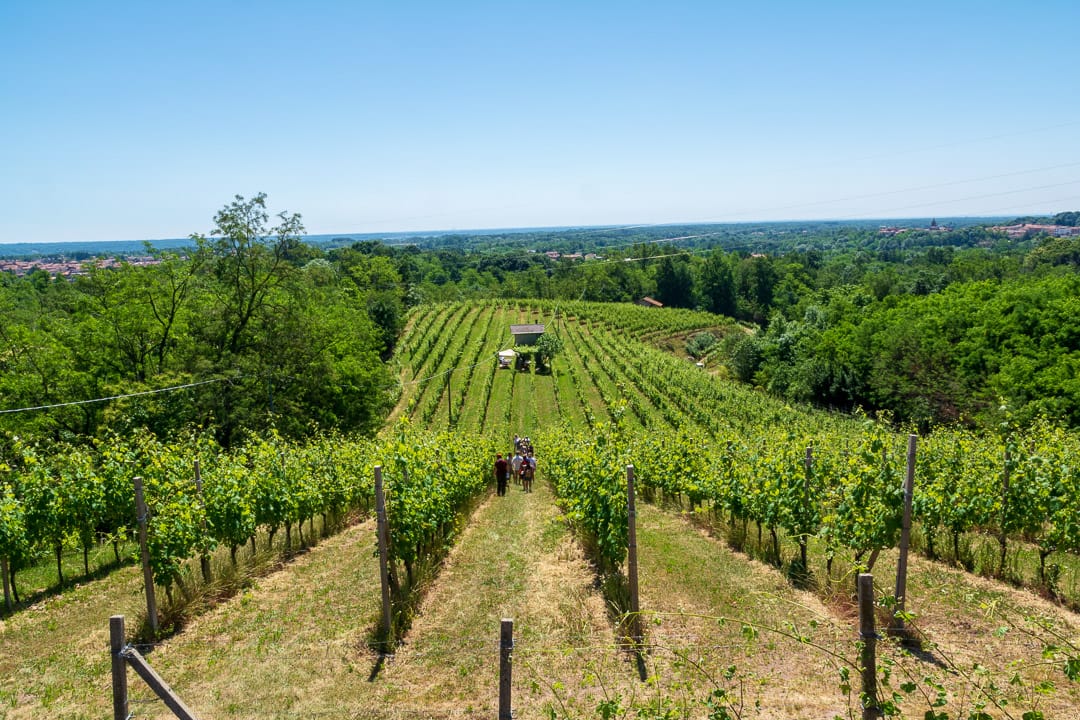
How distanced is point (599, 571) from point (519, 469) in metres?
11.2

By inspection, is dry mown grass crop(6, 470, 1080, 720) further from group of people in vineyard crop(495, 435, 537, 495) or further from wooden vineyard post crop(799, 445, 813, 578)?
group of people in vineyard crop(495, 435, 537, 495)

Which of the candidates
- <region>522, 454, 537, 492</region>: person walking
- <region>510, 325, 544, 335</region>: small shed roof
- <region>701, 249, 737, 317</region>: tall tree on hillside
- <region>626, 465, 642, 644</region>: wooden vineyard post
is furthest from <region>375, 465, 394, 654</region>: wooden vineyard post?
<region>701, 249, 737, 317</region>: tall tree on hillside

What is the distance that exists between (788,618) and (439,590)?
15.6ft

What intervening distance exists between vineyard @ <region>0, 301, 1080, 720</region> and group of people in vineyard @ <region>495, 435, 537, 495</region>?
437 centimetres

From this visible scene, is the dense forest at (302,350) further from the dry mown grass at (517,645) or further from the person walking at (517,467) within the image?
the dry mown grass at (517,645)

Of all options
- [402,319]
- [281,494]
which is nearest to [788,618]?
[281,494]

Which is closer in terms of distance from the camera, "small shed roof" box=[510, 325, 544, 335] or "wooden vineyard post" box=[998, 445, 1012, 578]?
"wooden vineyard post" box=[998, 445, 1012, 578]

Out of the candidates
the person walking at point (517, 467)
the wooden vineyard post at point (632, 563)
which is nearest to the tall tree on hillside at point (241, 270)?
the person walking at point (517, 467)

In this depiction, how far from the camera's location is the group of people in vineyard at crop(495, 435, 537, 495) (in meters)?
18.3

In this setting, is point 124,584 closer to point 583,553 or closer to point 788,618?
point 583,553

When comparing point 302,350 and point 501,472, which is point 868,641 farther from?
Result: point 302,350

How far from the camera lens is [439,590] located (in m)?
8.96

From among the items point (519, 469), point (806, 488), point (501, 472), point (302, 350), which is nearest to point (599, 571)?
point (806, 488)

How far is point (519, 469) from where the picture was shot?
20.5 m
